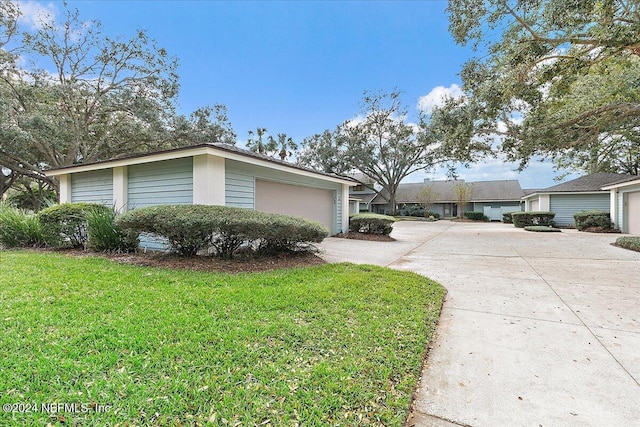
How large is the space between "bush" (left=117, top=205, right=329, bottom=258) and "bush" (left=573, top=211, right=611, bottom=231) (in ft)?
60.0

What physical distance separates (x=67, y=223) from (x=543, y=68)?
14.0 metres

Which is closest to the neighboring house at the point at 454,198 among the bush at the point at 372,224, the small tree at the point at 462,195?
the small tree at the point at 462,195

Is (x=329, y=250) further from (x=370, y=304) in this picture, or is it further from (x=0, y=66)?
(x=0, y=66)

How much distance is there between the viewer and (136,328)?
9.25 feet

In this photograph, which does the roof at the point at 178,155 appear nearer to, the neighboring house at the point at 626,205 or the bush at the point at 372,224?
the bush at the point at 372,224

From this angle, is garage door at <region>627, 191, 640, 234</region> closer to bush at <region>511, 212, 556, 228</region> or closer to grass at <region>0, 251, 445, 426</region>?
bush at <region>511, 212, 556, 228</region>

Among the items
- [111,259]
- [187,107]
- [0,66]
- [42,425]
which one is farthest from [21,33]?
[42,425]

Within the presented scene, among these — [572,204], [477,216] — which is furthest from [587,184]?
[477,216]

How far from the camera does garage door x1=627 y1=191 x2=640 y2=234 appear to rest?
13977 mm

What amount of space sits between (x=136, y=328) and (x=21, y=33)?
64.9 ft

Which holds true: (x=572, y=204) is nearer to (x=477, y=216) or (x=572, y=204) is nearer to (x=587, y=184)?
(x=587, y=184)

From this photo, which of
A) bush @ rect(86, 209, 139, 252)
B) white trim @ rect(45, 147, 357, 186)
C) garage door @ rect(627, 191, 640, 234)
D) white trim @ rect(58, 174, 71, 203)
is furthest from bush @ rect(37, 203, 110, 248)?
garage door @ rect(627, 191, 640, 234)

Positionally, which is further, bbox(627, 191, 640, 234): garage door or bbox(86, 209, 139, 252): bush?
bbox(627, 191, 640, 234): garage door

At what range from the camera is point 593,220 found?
16375 mm
